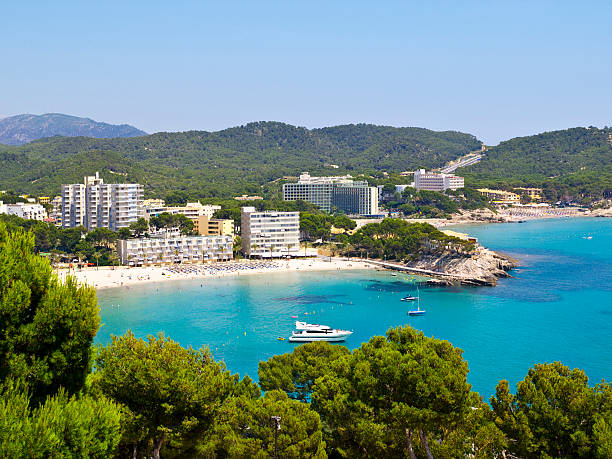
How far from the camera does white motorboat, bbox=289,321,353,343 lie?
3412 centimetres

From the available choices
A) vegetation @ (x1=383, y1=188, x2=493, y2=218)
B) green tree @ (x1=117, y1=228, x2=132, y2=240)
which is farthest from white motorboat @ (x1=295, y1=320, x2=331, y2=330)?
vegetation @ (x1=383, y1=188, x2=493, y2=218)

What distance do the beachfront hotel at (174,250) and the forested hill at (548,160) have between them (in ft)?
288

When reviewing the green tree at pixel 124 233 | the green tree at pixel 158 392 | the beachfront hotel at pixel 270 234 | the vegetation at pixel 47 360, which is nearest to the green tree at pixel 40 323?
the vegetation at pixel 47 360

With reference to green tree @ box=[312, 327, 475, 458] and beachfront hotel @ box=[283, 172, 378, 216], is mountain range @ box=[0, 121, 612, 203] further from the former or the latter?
green tree @ box=[312, 327, 475, 458]

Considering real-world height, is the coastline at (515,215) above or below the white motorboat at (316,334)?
above

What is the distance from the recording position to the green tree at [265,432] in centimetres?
1214

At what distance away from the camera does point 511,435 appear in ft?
44.9

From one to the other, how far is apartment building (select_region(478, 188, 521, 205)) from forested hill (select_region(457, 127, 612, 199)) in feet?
19.0

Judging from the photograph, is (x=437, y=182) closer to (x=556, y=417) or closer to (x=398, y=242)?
(x=398, y=242)

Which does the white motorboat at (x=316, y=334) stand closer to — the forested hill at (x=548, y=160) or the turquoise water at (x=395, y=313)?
the turquoise water at (x=395, y=313)

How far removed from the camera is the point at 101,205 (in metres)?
71.5

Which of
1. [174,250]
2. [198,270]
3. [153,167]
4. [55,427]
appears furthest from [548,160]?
[55,427]

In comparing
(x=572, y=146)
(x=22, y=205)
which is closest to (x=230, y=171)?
(x=22, y=205)

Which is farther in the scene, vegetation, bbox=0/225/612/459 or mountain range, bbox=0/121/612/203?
mountain range, bbox=0/121/612/203
